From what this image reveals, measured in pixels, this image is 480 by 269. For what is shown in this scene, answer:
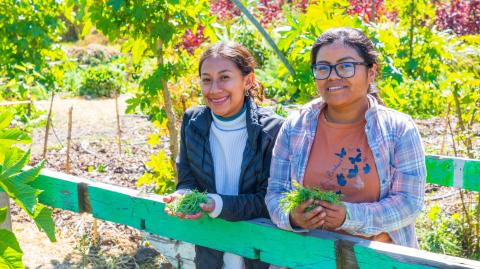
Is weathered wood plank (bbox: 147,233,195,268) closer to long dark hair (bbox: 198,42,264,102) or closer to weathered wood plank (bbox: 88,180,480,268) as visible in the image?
weathered wood plank (bbox: 88,180,480,268)

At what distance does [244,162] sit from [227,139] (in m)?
0.13

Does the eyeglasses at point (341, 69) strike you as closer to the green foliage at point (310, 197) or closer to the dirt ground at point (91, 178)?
the green foliage at point (310, 197)

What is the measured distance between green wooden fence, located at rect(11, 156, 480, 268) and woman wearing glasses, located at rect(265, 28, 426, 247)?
8cm

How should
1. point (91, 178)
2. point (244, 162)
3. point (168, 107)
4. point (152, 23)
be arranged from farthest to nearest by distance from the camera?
point (91, 178) < point (168, 107) < point (152, 23) < point (244, 162)

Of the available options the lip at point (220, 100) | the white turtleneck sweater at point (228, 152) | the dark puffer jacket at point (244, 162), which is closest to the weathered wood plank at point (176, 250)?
the dark puffer jacket at point (244, 162)

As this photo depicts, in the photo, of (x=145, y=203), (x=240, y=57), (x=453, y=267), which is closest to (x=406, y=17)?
(x=240, y=57)

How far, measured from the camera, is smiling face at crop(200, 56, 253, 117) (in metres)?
2.64

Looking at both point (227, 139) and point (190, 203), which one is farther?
point (227, 139)

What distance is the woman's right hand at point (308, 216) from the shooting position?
6.82 ft

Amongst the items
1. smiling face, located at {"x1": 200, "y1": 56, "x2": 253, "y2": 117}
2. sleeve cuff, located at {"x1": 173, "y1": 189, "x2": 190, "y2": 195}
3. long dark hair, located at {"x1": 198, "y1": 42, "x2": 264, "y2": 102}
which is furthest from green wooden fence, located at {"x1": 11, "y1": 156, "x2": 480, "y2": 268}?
long dark hair, located at {"x1": 198, "y1": 42, "x2": 264, "y2": 102}

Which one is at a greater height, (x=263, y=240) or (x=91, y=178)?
(x=263, y=240)

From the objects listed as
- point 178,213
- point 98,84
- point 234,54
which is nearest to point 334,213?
point 178,213

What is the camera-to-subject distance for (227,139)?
2654mm

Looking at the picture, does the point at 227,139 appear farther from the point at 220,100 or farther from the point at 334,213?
the point at 334,213
